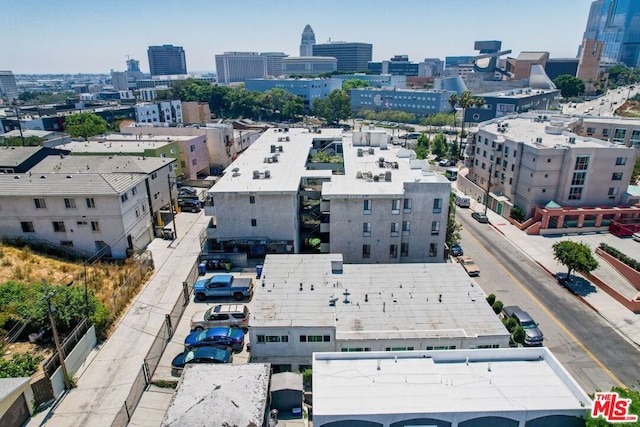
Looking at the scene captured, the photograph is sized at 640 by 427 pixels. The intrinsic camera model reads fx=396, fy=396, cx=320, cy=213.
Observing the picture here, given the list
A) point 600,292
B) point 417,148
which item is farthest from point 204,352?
point 417,148

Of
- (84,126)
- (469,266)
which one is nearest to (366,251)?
(469,266)

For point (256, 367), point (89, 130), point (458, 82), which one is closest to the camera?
point (256, 367)

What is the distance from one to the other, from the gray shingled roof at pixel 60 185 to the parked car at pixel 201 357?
21.1m

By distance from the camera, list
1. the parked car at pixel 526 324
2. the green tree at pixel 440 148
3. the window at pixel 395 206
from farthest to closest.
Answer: the green tree at pixel 440 148 → the window at pixel 395 206 → the parked car at pixel 526 324

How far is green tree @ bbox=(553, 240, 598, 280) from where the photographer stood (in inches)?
1567

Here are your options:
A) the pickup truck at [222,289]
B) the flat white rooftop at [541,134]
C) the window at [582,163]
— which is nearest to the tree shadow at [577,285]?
the window at [582,163]

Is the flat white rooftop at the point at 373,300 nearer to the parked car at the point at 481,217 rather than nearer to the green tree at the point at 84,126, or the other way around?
the parked car at the point at 481,217

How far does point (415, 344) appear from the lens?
27391 millimetres

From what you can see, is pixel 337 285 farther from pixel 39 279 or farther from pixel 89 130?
pixel 89 130

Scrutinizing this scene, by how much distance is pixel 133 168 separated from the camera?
5134cm

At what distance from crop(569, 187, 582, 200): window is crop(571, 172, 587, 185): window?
86cm

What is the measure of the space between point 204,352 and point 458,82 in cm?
16645

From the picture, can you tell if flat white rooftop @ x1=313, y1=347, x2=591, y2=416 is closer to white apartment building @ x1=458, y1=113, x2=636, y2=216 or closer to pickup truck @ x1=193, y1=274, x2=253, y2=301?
pickup truck @ x1=193, y1=274, x2=253, y2=301

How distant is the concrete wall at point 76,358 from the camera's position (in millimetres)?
25991
